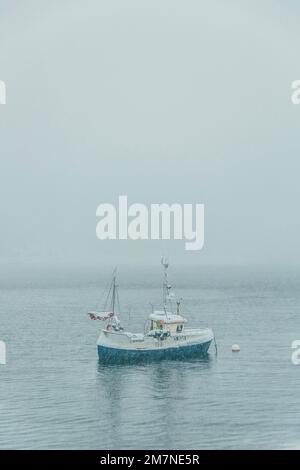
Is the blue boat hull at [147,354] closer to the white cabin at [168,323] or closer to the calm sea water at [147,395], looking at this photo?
the calm sea water at [147,395]

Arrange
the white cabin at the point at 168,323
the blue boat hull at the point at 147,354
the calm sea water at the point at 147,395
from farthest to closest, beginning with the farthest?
the white cabin at the point at 168,323
the blue boat hull at the point at 147,354
the calm sea water at the point at 147,395

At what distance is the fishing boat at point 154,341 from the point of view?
202 feet

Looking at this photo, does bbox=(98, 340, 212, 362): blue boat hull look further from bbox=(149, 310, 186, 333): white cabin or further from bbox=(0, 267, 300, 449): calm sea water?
bbox=(149, 310, 186, 333): white cabin

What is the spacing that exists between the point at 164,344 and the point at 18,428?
2227 centimetres

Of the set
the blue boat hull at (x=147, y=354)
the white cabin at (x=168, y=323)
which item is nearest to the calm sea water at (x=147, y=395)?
the blue boat hull at (x=147, y=354)

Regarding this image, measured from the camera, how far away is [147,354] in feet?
203

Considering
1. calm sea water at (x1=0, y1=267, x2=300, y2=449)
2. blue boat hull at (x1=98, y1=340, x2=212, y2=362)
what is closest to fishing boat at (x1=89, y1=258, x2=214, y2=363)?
blue boat hull at (x1=98, y1=340, x2=212, y2=362)

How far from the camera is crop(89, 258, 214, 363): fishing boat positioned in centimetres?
6144

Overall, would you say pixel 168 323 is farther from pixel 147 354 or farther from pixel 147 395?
pixel 147 395

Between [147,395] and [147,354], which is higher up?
[147,354]

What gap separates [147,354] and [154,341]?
129 centimetres

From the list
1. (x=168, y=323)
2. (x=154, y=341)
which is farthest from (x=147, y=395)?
(x=168, y=323)

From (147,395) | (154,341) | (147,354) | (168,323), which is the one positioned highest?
(168,323)
